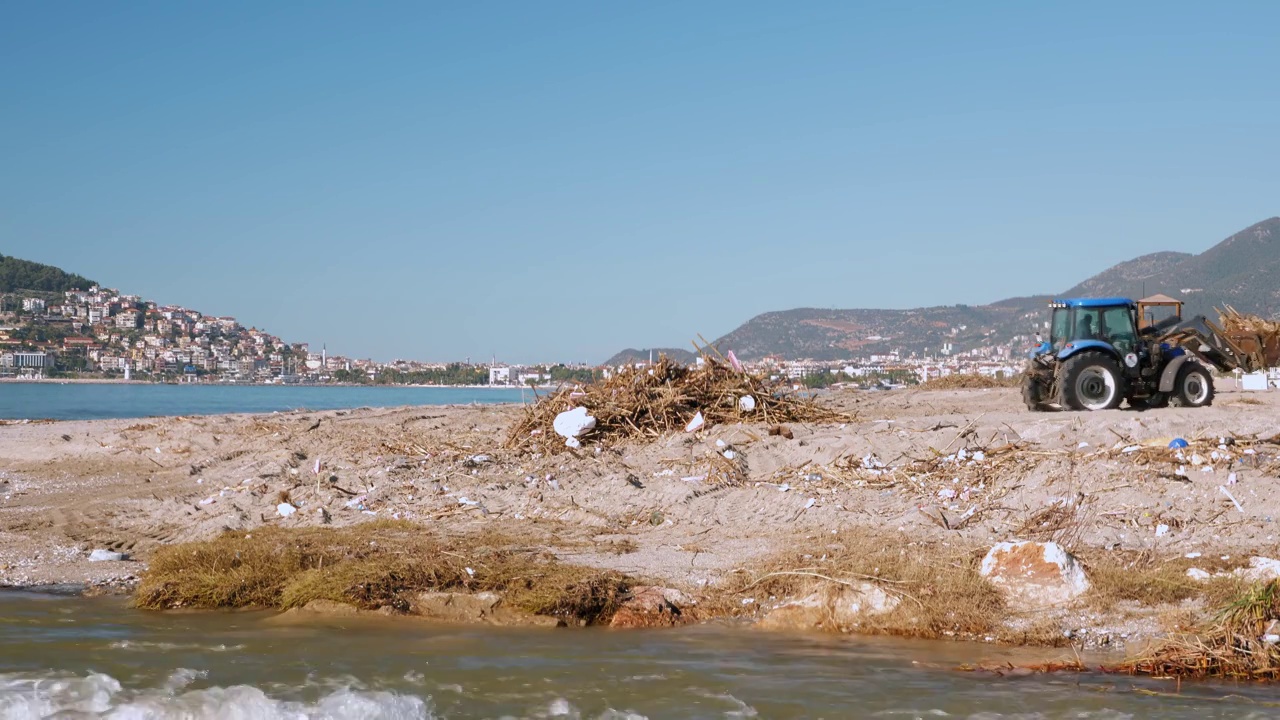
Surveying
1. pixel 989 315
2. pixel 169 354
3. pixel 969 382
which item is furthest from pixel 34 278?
pixel 969 382

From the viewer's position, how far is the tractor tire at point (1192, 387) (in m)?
15.8

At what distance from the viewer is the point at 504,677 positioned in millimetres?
5660

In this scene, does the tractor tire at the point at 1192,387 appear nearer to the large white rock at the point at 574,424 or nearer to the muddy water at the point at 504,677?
the large white rock at the point at 574,424

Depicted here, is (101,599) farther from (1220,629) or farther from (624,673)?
(1220,629)

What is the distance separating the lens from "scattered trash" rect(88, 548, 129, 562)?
28.8ft

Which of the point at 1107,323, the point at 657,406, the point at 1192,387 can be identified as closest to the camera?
the point at 657,406

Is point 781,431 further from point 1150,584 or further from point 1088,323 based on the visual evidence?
point 1088,323

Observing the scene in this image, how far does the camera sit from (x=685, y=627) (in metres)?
6.73

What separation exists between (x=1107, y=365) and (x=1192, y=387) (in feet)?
5.23

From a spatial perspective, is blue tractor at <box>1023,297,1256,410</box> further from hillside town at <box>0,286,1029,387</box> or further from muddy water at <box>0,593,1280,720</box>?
hillside town at <box>0,286,1029,387</box>

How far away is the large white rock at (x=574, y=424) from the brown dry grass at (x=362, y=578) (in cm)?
441

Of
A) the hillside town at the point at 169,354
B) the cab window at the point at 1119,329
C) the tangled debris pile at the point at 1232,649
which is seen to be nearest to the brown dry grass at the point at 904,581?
the tangled debris pile at the point at 1232,649

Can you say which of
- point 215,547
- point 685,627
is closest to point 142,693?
point 215,547

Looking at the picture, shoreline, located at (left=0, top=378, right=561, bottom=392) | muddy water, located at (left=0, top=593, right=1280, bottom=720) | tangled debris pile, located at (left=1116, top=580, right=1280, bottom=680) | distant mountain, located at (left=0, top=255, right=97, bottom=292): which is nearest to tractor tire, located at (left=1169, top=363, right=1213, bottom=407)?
tangled debris pile, located at (left=1116, top=580, right=1280, bottom=680)
